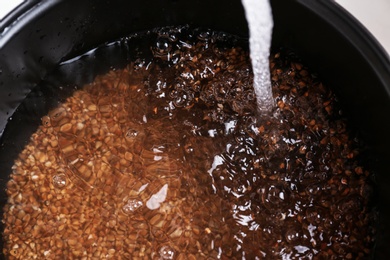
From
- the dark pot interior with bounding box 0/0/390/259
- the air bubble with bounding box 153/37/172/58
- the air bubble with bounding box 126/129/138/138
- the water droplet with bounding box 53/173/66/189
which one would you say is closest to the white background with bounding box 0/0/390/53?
the dark pot interior with bounding box 0/0/390/259

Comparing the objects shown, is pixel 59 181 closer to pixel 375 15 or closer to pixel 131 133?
pixel 131 133

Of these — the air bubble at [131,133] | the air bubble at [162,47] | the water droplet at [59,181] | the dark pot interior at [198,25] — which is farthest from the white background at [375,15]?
the water droplet at [59,181]

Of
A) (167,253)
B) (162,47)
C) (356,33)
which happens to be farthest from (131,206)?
(356,33)

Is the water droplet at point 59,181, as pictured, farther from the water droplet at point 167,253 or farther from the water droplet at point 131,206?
the water droplet at point 167,253

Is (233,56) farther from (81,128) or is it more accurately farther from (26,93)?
(26,93)

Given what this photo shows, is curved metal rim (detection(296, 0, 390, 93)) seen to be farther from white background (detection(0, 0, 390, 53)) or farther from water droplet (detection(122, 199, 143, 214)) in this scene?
water droplet (detection(122, 199, 143, 214))

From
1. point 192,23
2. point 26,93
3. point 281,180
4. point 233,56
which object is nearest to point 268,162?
point 281,180

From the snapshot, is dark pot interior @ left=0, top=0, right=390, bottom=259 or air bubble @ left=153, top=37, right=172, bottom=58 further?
air bubble @ left=153, top=37, right=172, bottom=58
